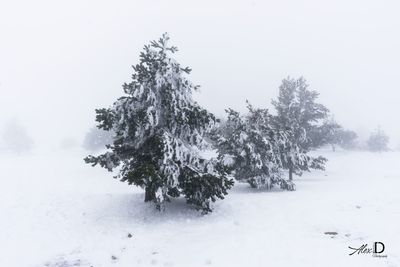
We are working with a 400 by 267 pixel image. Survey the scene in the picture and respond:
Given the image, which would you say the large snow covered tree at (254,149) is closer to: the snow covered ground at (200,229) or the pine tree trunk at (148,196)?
the snow covered ground at (200,229)

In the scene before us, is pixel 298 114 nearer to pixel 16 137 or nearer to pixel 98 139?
pixel 98 139

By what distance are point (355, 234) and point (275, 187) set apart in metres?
12.3

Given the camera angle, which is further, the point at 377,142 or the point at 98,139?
the point at 377,142

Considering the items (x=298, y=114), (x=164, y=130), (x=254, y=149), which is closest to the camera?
(x=164, y=130)

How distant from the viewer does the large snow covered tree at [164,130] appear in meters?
15.4

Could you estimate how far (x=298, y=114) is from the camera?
99.5 feet

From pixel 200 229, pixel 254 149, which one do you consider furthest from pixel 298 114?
pixel 200 229

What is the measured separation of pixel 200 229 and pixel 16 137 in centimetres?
7052

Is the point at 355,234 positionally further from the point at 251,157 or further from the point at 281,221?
the point at 251,157

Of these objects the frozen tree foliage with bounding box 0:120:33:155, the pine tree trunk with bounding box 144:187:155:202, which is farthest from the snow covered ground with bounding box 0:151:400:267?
the frozen tree foliage with bounding box 0:120:33:155

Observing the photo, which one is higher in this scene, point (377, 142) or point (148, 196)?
point (377, 142)

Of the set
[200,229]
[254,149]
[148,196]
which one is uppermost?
[254,149]

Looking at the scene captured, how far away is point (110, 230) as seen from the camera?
14555 millimetres

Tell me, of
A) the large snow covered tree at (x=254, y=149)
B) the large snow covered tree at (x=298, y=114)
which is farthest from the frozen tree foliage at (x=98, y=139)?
the large snow covered tree at (x=254, y=149)
